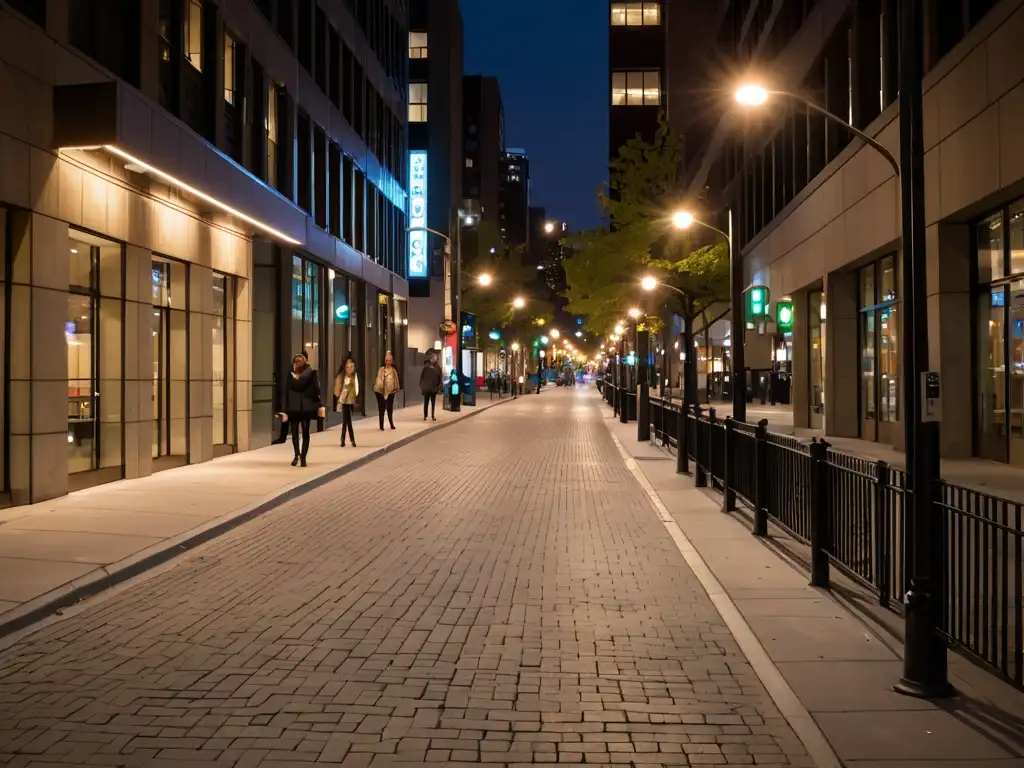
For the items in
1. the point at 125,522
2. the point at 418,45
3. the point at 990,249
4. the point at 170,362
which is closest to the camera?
the point at 125,522

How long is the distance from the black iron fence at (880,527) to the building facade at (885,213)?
6.16 meters

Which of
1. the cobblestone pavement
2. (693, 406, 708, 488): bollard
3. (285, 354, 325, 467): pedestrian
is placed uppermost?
(285, 354, 325, 467): pedestrian

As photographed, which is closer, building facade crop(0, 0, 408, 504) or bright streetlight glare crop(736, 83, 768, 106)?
bright streetlight glare crop(736, 83, 768, 106)

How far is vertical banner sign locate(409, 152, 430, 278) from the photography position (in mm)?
45062

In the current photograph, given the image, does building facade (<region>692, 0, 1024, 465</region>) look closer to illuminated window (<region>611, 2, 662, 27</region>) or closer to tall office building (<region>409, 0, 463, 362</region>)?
tall office building (<region>409, 0, 463, 362</region>)

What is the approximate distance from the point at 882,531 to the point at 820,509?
1148 mm

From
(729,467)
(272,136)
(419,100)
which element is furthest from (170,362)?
(419,100)

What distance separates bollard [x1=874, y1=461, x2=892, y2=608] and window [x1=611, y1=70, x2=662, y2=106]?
3466 inches

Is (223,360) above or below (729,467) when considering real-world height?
above

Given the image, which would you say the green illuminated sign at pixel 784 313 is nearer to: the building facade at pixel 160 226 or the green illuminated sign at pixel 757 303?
the green illuminated sign at pixel 757 303

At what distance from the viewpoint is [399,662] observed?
638 cm

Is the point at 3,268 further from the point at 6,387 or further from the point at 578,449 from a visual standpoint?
the point at 578,449

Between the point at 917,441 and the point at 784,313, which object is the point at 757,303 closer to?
the point at 784,313

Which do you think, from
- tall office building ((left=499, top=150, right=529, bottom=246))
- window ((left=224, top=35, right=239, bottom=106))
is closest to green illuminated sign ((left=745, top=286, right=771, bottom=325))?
window ((left=224, top=35, right=239, bottom=106))
